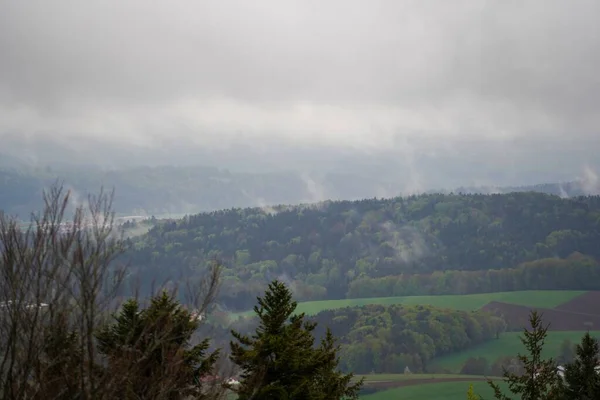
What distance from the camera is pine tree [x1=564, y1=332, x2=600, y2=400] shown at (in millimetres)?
28042

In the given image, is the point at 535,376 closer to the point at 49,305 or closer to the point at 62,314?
the point at 62,314

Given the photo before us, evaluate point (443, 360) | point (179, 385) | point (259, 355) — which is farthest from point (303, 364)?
point (443, 360)

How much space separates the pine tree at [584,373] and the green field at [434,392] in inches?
4654

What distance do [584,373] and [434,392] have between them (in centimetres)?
12832

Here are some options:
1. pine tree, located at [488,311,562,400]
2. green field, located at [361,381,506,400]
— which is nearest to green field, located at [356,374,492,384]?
green field, located at [361,381,506,400]

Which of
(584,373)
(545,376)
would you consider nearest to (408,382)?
(584,373)

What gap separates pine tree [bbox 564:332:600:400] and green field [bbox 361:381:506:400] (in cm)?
11821

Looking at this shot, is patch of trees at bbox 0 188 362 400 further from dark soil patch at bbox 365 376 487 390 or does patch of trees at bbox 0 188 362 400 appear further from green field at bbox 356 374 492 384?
green field at bbox 356 374 492 384

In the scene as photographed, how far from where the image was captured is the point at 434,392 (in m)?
149

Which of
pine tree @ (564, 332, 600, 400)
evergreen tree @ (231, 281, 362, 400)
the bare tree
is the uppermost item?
the bare tree

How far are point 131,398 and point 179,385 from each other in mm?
1911

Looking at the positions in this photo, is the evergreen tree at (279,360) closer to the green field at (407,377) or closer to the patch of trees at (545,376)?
the patch of trees at (545,376)

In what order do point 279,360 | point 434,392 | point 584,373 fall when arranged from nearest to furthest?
point 279,360
point 584,373
point 434,392

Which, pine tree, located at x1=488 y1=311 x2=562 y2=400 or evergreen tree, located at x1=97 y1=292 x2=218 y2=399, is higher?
evergreen tree, located at x1=97 y1=292 x2=218 y2=399
